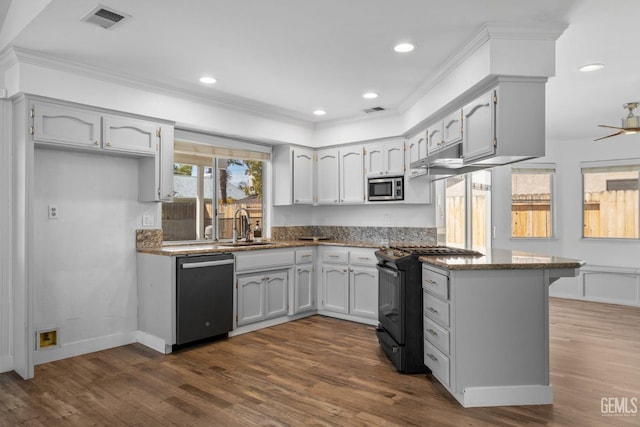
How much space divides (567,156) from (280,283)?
5048mm

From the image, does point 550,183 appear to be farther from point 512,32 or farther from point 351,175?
point 512,32

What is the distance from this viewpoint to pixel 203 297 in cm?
404

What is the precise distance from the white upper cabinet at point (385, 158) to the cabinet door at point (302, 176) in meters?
0.81

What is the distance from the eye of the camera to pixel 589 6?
8.43 feet

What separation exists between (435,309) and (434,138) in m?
1.81

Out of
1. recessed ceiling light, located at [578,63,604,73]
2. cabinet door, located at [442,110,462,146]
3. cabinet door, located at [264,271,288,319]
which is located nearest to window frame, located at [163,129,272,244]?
cabinet door, located at [264,271,288,319]

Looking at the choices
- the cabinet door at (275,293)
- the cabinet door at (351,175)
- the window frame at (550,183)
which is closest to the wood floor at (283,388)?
the cabinet door at (275,293)

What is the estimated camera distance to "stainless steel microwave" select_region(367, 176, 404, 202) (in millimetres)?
5012

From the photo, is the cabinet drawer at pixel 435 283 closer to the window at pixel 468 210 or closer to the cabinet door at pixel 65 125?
the window at pixel 468 210

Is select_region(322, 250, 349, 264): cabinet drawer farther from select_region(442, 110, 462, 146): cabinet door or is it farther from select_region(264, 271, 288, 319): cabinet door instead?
select_region(442, 110, 462, 146): cabinet door

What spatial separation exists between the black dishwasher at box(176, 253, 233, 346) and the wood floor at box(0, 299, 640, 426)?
0.55ft

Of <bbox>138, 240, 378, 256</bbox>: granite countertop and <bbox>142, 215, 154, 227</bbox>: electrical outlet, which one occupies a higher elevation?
<bbox>142, 215, 154, 227</bbox>: electrical outlet

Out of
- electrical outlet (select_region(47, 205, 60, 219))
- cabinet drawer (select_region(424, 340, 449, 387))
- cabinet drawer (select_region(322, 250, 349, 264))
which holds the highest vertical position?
electrical outlet (select_region(47, 205, 60, 219))

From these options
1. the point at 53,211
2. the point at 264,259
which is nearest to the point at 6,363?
the point at 53,211
